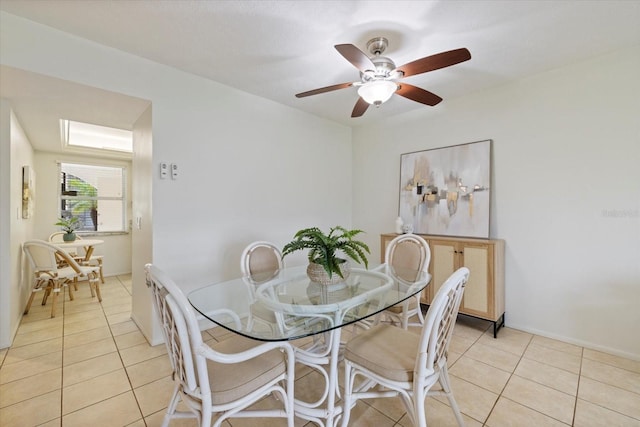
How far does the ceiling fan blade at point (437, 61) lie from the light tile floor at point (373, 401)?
6.76ft

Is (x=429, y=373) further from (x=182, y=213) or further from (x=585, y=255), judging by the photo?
(x=182, y=213)

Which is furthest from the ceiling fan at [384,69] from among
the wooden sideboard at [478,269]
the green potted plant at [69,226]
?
the green potted plant at [69,226]

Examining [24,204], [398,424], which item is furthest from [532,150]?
[24,204]

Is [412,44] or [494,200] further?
[494,200]

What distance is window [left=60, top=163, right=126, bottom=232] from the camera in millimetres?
4797

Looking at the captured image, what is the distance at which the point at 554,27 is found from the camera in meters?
1.95

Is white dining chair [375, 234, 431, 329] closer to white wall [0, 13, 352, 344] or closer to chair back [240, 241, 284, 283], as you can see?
chair back [240, 241, 284, 283]

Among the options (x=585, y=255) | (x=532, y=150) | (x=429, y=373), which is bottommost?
(x=429, y=373)

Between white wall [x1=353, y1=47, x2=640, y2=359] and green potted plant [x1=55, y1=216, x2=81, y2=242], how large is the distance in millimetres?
5446

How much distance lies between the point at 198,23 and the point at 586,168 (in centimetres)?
329

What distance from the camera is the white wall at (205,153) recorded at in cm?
208

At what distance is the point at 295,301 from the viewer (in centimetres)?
171

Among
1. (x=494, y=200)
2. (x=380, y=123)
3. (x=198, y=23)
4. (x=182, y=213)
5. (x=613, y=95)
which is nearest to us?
(x=198, y=23)

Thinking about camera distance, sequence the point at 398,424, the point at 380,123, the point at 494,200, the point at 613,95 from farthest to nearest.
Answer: the point at 380,123, the point at 494,200, the point at 613,95, the point at 398,424
